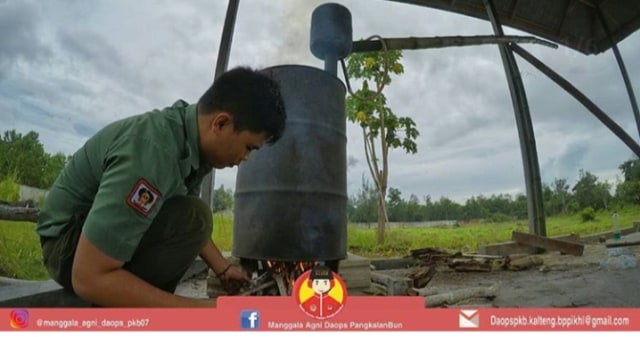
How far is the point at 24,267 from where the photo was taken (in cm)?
138

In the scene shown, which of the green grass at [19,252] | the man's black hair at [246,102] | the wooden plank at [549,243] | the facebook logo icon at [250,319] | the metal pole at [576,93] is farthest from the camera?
the metal pole at [576,93]

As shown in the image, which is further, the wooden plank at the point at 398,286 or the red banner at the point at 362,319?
the wooden plank at the point at 398,286

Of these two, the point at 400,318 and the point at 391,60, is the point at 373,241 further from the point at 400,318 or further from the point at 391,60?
the point at 400,318

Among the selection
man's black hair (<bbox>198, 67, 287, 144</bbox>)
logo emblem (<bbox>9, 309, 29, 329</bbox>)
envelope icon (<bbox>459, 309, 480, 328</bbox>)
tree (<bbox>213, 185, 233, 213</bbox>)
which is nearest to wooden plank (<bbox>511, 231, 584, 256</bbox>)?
envelope icon (<bbox>459, 309, 480, 328</bbox>)

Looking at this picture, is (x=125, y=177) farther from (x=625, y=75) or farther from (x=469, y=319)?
(x=625, y=75)

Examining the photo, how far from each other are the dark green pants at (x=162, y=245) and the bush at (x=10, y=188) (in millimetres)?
834

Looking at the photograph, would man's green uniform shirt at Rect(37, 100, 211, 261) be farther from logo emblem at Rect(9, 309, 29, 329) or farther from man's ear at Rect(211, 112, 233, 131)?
logo emblem at Rect(9, 309, 29, 329)

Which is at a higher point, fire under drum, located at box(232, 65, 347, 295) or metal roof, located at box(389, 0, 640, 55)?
metal roof, located at box(389, 0, 640, 55)

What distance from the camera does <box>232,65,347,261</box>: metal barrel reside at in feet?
4.03

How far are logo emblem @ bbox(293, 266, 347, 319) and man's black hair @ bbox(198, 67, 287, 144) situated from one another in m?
0.38

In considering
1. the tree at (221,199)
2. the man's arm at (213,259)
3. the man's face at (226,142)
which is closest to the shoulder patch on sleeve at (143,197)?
the man's face at (226,142)

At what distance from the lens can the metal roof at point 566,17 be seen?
11.3ft

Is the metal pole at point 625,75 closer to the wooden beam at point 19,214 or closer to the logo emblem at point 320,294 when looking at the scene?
the logo emblem at point 320,294

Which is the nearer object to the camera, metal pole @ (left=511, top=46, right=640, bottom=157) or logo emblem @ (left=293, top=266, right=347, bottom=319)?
logo emblem @ (left=293, top=266, right=347, bottom=319)
